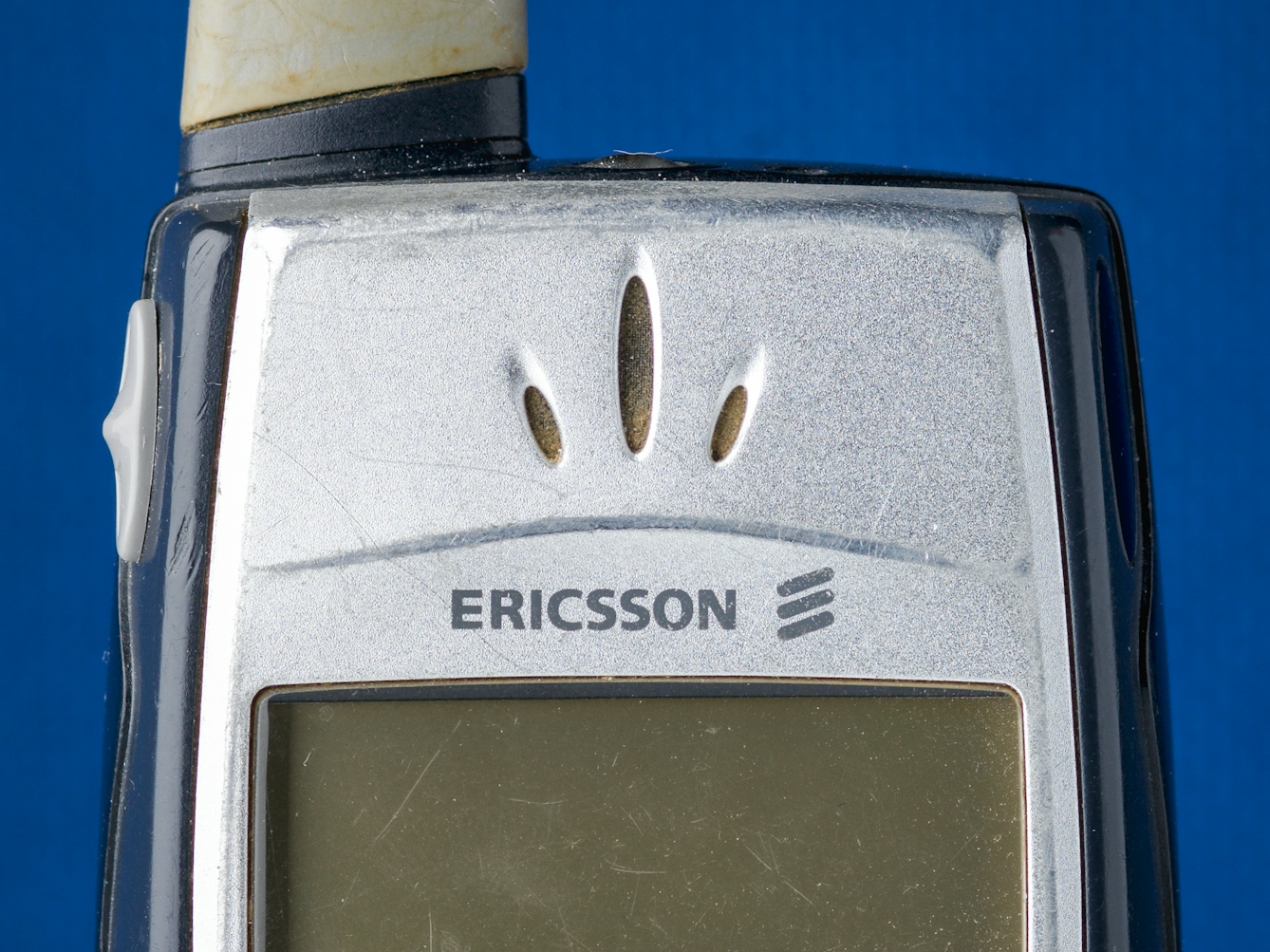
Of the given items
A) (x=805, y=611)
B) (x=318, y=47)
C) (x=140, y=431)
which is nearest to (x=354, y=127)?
(x=318, y=47)

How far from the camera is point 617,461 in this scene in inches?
20.6

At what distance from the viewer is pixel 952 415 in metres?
0.53

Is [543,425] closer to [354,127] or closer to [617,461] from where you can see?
[617,461]

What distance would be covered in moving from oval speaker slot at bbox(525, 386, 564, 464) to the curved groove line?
0.03 m

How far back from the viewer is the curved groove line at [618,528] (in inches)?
20.4

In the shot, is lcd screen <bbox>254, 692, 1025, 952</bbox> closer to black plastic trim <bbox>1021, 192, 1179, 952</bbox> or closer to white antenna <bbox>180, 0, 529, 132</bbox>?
black plastic trim <bbox>1021, 192, 1179, 952</bbox>

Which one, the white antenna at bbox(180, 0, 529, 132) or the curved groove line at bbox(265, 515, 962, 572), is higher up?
the white antenna at bbox(180, 0, 529, 132)

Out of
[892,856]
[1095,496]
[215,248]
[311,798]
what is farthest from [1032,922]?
[215,248]

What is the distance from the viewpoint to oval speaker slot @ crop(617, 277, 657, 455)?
0.52 m

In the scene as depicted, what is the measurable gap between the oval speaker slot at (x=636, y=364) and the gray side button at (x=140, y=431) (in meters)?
0.19

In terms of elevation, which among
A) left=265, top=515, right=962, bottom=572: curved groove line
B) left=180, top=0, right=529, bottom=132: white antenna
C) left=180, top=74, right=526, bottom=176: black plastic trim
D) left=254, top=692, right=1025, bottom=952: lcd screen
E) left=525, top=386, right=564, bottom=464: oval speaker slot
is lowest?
left=254, top=692, right=1025, bottom=952: lcd screen

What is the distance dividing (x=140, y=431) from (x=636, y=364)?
0.66 ft

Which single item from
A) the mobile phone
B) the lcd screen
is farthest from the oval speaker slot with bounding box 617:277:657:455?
the lcd screen

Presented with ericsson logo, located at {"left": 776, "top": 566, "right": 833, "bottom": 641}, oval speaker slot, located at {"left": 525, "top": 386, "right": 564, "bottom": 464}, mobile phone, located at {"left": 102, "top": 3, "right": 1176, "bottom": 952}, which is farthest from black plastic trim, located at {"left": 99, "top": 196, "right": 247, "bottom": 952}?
ericsson logo, located at {"left": 776, "top": 566, "right": 833, "bottom": 641}
